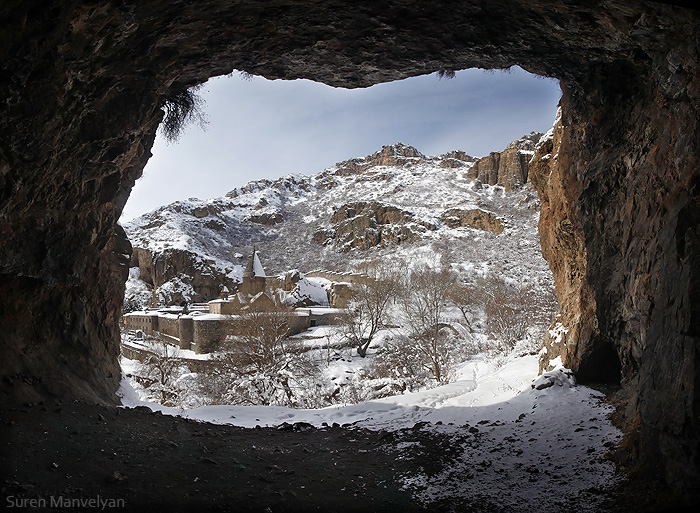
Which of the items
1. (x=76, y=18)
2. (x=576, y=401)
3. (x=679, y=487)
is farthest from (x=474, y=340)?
(x=76, y=18)

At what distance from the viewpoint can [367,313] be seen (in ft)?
109

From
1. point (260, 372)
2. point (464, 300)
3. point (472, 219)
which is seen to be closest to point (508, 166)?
point (472, 219)

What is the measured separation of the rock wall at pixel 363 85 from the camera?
363 cm

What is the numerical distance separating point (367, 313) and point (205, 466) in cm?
2886

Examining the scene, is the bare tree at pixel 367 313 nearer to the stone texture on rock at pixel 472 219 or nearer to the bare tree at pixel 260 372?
the bare tree at pixel 260 372

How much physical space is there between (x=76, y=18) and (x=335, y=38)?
10.1 feet

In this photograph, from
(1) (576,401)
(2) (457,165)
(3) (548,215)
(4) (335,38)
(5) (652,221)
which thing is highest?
(2) (457,165)

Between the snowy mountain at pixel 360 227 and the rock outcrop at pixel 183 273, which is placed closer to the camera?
the rock outcrop at pixel 183 273

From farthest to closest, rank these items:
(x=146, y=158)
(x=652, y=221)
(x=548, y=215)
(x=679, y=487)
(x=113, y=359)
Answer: (x=548, y=215) < (x=113, y=359) < (x=146, y=158) < (x=652, y=221) < (x=679, y=487)

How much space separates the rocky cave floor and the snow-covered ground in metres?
0.19

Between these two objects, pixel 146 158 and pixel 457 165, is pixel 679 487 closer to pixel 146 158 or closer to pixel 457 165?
pixel 146 158

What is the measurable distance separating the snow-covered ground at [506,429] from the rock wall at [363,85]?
0.67 meters

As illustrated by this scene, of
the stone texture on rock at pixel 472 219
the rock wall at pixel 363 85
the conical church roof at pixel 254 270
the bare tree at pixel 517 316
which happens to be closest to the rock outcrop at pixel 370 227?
the stone texture on rock at pixel 472 219

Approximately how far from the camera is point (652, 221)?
4703mm
